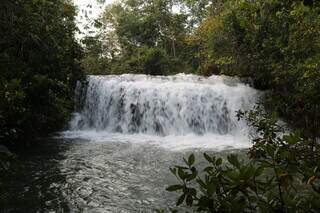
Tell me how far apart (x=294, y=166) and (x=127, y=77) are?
15059mm

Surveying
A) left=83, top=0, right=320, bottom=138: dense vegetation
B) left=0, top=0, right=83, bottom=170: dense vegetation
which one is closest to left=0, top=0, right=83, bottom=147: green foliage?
left=0, top=0, right=83, bottom=170: dense vegetation

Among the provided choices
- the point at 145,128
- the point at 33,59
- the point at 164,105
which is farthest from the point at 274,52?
the point at 33,59

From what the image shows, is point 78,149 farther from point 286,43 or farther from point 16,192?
point 286,43

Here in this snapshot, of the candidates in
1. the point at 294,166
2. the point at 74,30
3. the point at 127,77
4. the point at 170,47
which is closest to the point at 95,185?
the point at 294,166

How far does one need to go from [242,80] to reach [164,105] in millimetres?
3531

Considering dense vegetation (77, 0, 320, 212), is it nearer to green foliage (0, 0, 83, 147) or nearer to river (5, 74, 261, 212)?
river (5, 74, 261, 212)

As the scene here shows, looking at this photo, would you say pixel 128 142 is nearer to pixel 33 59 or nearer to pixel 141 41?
pixel 33 59

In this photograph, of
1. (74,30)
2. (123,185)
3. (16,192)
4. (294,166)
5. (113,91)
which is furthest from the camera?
(113,91)

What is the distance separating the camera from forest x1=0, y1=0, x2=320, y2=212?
1939 millimetres

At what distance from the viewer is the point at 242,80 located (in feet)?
52.4

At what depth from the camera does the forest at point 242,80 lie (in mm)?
1939

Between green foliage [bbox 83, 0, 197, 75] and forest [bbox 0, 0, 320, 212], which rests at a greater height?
green foliage [bbox 83, 0, 197, 75]

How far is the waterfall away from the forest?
89 cm

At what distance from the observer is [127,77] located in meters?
16.9
